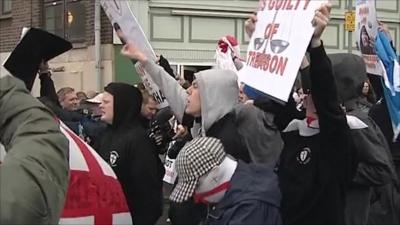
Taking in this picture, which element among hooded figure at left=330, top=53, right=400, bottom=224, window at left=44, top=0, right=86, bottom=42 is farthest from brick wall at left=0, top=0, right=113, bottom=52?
hooded figure at left=330, top=53, right=400, bottom=224

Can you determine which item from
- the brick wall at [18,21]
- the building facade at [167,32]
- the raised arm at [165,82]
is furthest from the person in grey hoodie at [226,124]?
the brick wall at [18,21]

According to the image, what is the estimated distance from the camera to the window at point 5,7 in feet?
62.8

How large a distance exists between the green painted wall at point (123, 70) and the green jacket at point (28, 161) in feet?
43.0

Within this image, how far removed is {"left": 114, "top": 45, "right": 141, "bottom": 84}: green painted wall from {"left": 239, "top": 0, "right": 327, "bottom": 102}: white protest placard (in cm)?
1177

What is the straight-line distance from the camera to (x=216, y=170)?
333 cm

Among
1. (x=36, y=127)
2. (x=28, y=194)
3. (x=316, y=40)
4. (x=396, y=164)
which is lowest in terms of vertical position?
(x=396, y=164)

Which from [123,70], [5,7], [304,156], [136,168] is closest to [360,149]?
[304,156]

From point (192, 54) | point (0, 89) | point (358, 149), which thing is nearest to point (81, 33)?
point (192, 54)

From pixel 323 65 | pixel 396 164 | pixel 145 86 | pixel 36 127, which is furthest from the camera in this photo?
pixel 145 86

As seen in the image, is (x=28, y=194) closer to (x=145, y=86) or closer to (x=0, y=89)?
(x=0, y=89)

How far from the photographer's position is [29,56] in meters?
2.78

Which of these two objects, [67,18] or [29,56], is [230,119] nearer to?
[29,56]

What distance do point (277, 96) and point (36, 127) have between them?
1269 millimetres

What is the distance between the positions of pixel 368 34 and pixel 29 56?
3211mm
